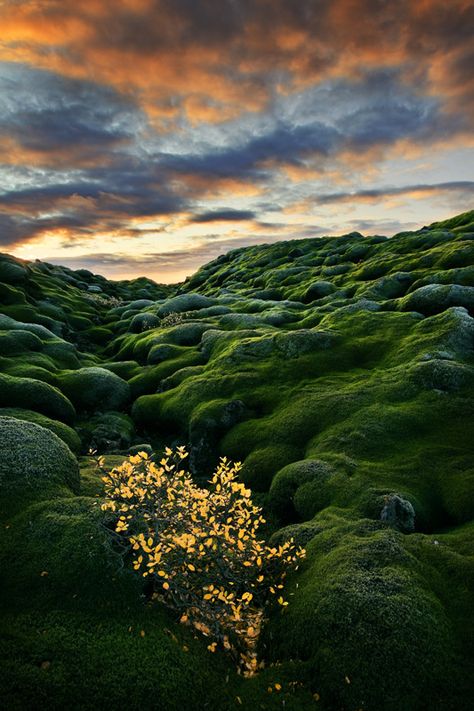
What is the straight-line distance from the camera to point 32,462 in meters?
19.2

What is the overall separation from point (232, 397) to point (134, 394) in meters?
16.4

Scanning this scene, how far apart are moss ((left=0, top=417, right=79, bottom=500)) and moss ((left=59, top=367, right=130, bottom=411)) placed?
22256mm

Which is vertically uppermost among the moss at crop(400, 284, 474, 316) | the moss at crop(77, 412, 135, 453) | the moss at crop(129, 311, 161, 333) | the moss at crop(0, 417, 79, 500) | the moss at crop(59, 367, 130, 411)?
the moss at crop(400, 284, 474, 316)

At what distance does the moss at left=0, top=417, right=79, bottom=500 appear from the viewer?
59.5 feet

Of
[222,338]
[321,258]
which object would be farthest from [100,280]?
[222,338]

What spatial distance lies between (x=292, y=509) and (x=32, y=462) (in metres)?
13.1

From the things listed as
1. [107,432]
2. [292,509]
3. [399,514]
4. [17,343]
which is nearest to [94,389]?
[107,432]

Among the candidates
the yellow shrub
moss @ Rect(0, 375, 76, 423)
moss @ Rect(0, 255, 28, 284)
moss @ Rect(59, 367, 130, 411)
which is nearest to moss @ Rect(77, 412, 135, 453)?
moss @ Rect(0, 375, 76, 423)

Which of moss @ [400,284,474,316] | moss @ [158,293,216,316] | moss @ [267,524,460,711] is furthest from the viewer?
moss @ [158,293,216,316]

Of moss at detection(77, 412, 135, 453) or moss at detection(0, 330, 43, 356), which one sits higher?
moss at detection(0, 330, 43, 356)

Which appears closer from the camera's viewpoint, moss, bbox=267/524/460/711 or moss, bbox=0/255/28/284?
moss, bbox=267/524/460/711

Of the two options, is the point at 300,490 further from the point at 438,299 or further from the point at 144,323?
the point at 144,323

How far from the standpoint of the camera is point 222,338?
54844mm

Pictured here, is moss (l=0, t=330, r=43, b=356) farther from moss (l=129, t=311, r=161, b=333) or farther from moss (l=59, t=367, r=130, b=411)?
moss (l=129, t=311, r=161, b=333)
